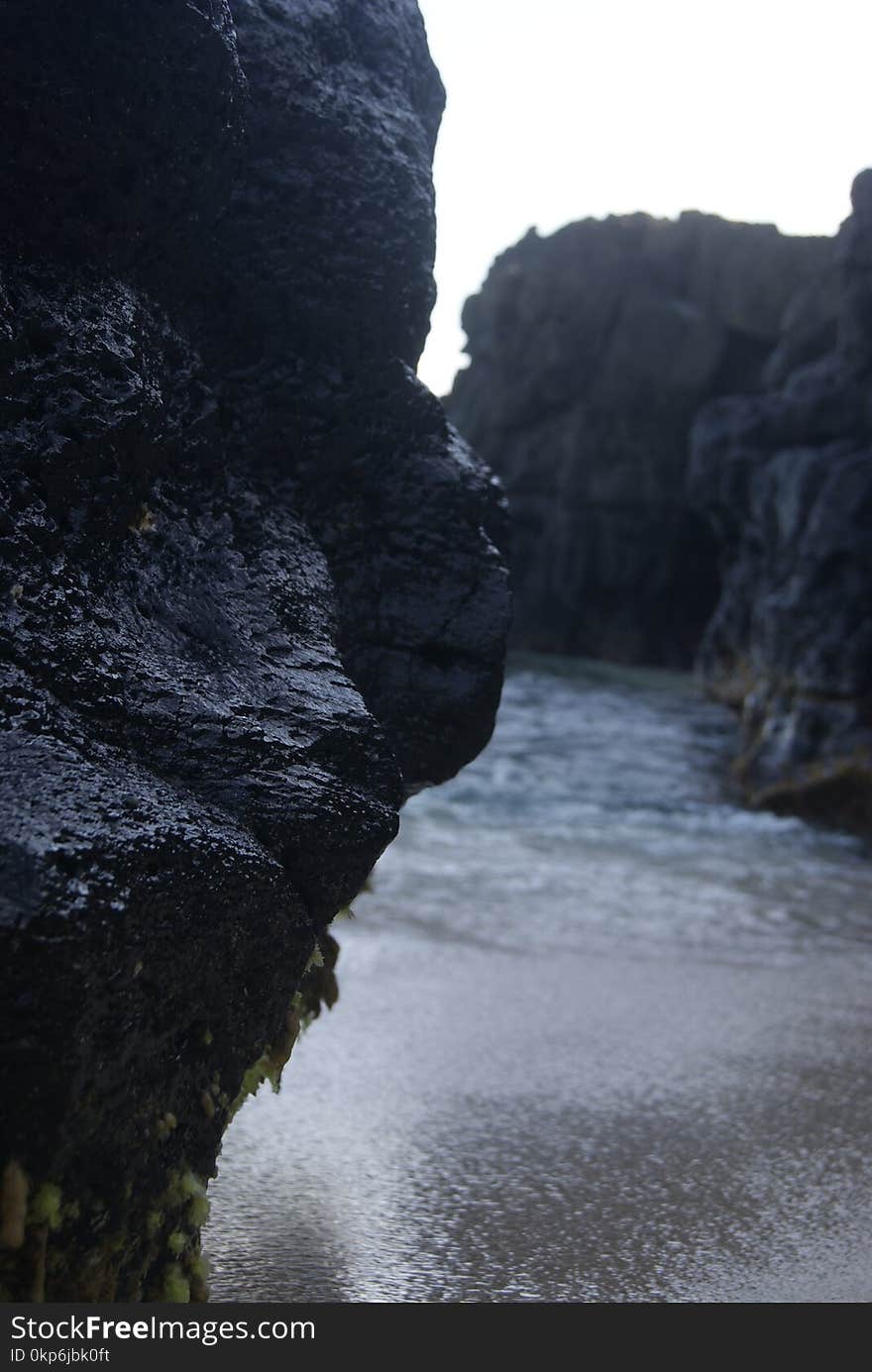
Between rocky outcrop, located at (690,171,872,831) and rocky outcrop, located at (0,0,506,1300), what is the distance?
21.7ft

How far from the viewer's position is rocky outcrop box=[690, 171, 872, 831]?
8367 millimetres

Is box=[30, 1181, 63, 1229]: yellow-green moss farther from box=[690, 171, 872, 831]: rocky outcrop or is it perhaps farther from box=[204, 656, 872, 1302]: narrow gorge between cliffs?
box=[690, 171, 872, 831]: rocky outcrop

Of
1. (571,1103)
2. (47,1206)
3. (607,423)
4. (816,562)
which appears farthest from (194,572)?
(607,423)

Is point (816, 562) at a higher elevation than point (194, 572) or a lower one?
higher

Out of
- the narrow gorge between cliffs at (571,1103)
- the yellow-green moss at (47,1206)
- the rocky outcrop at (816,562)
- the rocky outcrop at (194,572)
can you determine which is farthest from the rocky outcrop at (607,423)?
the yellow-green moss at (47,1206)

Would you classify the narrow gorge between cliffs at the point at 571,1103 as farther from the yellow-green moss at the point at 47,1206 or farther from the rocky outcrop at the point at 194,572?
the yellow-green moss at the point at 47,1206

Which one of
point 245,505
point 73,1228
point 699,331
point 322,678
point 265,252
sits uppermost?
point 699,331

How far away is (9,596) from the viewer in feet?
4.17

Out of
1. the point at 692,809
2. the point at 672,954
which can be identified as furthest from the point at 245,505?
the point at 692,809

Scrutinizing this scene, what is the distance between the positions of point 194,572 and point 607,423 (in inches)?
1000

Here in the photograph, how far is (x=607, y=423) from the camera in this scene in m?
26.0

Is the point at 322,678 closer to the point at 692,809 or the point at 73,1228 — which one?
the point at 73,1228

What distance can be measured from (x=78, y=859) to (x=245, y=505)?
0.72 meters

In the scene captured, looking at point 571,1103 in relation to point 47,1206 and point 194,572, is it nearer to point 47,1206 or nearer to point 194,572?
point 194,572
